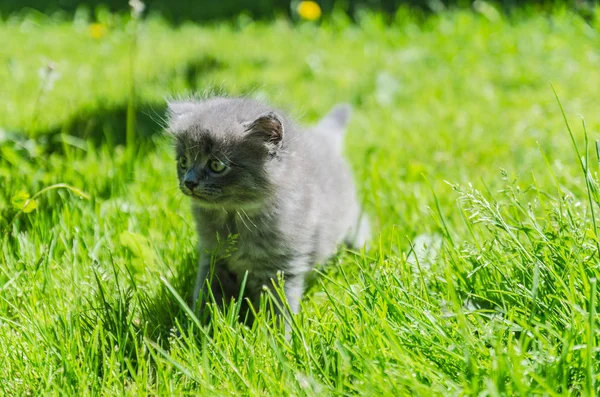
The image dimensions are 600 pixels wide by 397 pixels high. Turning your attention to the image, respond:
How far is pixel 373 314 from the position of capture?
1652 mm

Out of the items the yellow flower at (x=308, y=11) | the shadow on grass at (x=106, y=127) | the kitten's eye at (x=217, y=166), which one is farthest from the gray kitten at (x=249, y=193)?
the yellow flower at (x=308, y=11)

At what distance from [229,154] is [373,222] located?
39.9 inches

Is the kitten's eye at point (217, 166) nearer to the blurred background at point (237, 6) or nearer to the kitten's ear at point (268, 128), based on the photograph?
the kitten's ear at point (268, 128)

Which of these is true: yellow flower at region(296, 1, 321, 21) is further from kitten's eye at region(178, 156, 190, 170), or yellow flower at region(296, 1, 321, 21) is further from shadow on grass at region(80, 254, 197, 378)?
shadow on grass at region(80, 254, 197, 378)

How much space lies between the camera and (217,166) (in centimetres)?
200

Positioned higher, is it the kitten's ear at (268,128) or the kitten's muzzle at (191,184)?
the kitten's ear at (268,128)

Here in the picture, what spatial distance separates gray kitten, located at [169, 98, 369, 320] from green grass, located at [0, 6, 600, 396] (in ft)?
0.50

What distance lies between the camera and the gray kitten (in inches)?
78.2

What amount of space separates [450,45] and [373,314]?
371 cm

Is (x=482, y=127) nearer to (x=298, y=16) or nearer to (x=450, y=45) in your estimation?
(x=450, y=45)

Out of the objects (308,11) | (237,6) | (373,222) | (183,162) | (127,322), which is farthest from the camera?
(237,6)

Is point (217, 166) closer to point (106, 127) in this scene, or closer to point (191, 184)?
point (191, 184)

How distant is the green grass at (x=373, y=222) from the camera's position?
1.55 m

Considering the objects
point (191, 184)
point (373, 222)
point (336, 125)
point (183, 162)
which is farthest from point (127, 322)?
point (336, 125)
